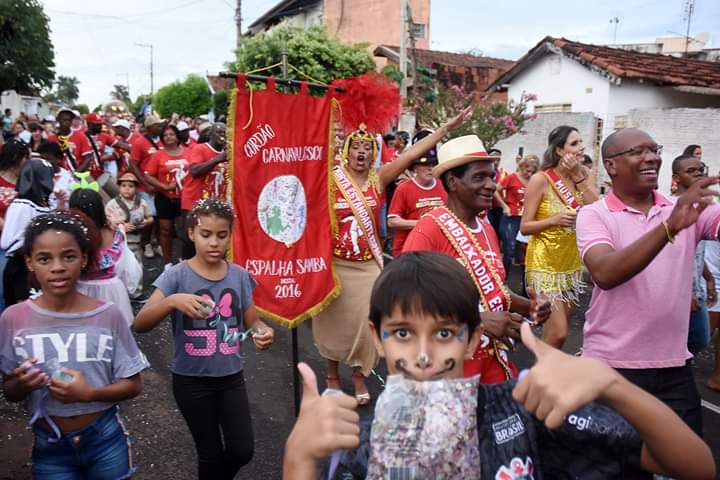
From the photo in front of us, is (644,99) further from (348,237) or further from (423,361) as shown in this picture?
(423,361)

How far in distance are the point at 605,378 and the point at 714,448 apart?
12.0 feet

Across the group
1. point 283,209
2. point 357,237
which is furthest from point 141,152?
point 283,209

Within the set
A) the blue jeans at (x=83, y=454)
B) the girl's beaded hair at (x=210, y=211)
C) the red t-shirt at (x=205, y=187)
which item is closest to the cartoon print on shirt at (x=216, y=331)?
the girl's beaded hair at (x=210, y=211)

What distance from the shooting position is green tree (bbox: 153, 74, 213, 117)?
44.7 meters

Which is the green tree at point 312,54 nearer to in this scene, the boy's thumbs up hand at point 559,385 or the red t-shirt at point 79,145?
the red t-shirt at point 79,145

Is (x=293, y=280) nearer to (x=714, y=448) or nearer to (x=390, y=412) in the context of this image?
(x=390, y=412)

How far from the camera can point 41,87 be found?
35.5m

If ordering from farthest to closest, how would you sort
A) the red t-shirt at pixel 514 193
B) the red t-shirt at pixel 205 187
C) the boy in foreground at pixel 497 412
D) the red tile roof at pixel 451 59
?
the red tile roof at pixel 451 59
the red t-shirt at pixel 514 193
the red t-shirt at pixel 205 187
the boy in foreground at pixel 497 412

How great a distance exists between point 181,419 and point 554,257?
10.4 ft

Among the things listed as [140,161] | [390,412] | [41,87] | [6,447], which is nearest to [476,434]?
[390,412]

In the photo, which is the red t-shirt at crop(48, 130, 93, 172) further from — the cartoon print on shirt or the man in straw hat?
the man in straw hat

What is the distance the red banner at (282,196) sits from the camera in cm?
380

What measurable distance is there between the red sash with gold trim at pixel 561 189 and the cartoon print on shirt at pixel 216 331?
2958 millimetres

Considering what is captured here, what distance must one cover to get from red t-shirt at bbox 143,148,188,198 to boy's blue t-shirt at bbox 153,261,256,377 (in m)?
5.30
